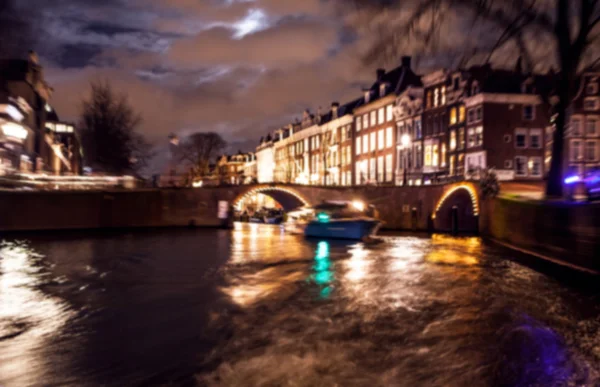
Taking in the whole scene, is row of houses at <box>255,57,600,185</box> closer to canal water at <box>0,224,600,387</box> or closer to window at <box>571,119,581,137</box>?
window at <box>571,119,581,137</box>

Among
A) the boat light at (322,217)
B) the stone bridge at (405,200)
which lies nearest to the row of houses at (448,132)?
the stone bridge at (405,200)

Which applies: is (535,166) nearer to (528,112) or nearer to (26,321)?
(528,112)

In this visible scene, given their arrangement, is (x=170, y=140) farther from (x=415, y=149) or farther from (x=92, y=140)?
(x=415, y=149)

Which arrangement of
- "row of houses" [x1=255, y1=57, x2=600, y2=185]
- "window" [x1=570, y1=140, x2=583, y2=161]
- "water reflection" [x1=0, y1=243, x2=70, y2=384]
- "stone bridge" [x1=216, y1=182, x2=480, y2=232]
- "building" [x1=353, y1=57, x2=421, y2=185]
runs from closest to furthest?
1. "water reflection" [x1=0, y1=243, x2=70, y2=384]
2. "stone bridge" [x1=216, y1=182, x2=480, y2=232]
3. "row of houses" [x1=255, y1=57, x2=600, y2=185]
4. "window" [x1=570, y1=140, x2=583, y2=161]
5. "building" [x1=353, y1=57, x2=421, y2=185]

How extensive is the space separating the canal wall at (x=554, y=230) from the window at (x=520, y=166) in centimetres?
2306

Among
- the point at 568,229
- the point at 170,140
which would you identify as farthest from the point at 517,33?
the point at 170,140

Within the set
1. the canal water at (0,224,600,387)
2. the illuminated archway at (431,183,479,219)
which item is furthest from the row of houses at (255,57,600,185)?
the canal water at (0,224,600,387)

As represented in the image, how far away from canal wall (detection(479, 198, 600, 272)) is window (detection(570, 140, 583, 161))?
26.4 meters

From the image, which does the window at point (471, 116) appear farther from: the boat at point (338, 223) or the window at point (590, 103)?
the boat at point (338, 223)

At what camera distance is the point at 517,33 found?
16.4 metres

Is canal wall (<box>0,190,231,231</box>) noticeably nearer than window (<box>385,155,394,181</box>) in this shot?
Yes

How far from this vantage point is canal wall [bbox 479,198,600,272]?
17094 millimetres

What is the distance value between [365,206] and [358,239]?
16954mm

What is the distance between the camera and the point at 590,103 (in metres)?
53.9
